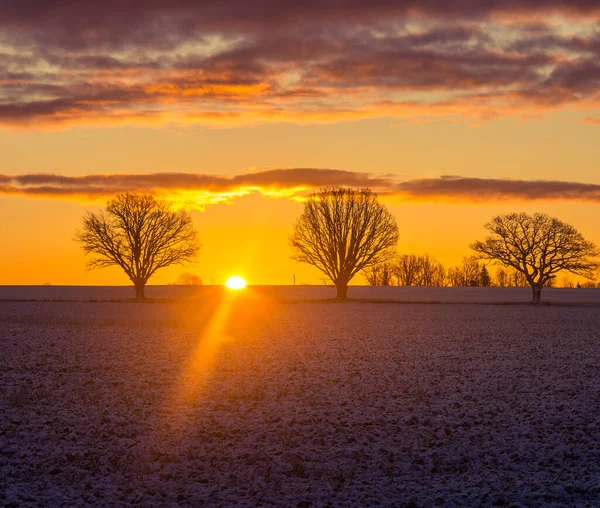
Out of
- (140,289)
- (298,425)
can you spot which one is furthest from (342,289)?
(298,425)

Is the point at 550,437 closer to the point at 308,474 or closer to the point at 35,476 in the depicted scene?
the point at 308,474

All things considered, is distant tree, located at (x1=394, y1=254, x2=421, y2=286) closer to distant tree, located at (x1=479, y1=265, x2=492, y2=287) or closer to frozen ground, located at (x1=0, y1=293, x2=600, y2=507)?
distant tree, located at (x1=479, y1=265, x2=492, y2=287)

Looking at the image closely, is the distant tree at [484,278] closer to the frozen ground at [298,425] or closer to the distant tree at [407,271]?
the distant tree at [407,271]

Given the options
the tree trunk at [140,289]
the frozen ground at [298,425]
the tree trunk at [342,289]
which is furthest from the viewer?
the tree trunk at [140,289]

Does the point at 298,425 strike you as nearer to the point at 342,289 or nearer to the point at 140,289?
the point at 342,289

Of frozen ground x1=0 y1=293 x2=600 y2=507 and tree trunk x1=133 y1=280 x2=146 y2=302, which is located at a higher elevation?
tree trunk x1=133 y1=280 x2=146 y2=302

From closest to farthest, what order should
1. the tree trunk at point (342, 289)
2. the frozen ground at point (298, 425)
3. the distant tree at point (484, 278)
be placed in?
the frozen ground at point (298, 425) → the tree trunk at point (342, 289) → the distant tree at point (484, 278)

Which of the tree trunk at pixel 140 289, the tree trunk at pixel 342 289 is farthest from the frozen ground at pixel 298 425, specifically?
the tree trunk at pixel 140 289

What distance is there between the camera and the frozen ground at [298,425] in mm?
14109

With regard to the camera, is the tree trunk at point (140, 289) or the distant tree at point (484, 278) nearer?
the tree trunk at point (140, 289)

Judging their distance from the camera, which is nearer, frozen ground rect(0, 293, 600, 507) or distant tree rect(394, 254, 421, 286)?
frozen ground rect(0, 293, 600, 507)

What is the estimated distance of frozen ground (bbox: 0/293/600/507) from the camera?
14109 millimetres

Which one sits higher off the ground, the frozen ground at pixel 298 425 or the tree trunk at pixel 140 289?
the tree trunk at pixel 140 289

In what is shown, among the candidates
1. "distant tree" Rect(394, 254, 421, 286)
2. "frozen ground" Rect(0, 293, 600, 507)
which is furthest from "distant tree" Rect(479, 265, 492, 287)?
"frozen ground" Rect(0, 293, 600, 507)
